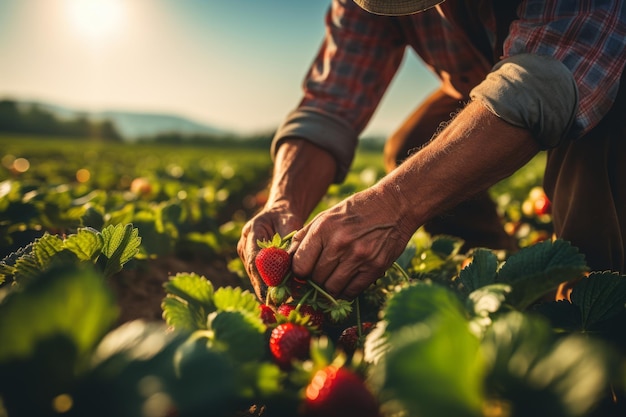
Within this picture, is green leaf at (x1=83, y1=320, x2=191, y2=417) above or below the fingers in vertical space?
above

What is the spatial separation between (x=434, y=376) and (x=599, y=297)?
2.47 feet

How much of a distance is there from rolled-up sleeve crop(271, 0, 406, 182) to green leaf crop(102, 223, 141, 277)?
111 cm

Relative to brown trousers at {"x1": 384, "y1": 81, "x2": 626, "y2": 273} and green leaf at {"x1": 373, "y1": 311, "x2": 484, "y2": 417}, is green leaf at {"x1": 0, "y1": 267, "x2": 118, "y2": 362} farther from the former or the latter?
brown trousers at {"x1": 384, "y1": 81, "x2": 626, "y2": 273}

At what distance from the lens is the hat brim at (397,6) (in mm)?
1613

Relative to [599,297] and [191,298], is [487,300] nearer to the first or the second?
[599,297]

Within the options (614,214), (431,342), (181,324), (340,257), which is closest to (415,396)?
(431,342)

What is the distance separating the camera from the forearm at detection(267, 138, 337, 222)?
208cm

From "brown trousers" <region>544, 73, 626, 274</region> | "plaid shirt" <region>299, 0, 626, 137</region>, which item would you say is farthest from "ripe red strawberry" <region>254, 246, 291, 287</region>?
"brown trousers" <region>544, 73, 626, 274</region>

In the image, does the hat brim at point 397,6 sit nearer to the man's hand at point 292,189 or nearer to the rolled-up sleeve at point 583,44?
the rolled-up sleeve at point 583,44

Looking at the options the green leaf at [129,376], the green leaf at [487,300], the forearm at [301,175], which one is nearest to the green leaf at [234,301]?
the green leaf at [129,376]

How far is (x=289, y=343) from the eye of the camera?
1093mm

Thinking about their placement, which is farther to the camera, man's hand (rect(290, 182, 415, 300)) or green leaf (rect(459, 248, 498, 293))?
man's hand (rect(290, 182, 415, 300))

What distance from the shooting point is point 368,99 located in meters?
2.49

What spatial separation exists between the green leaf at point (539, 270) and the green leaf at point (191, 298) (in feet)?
2.19
